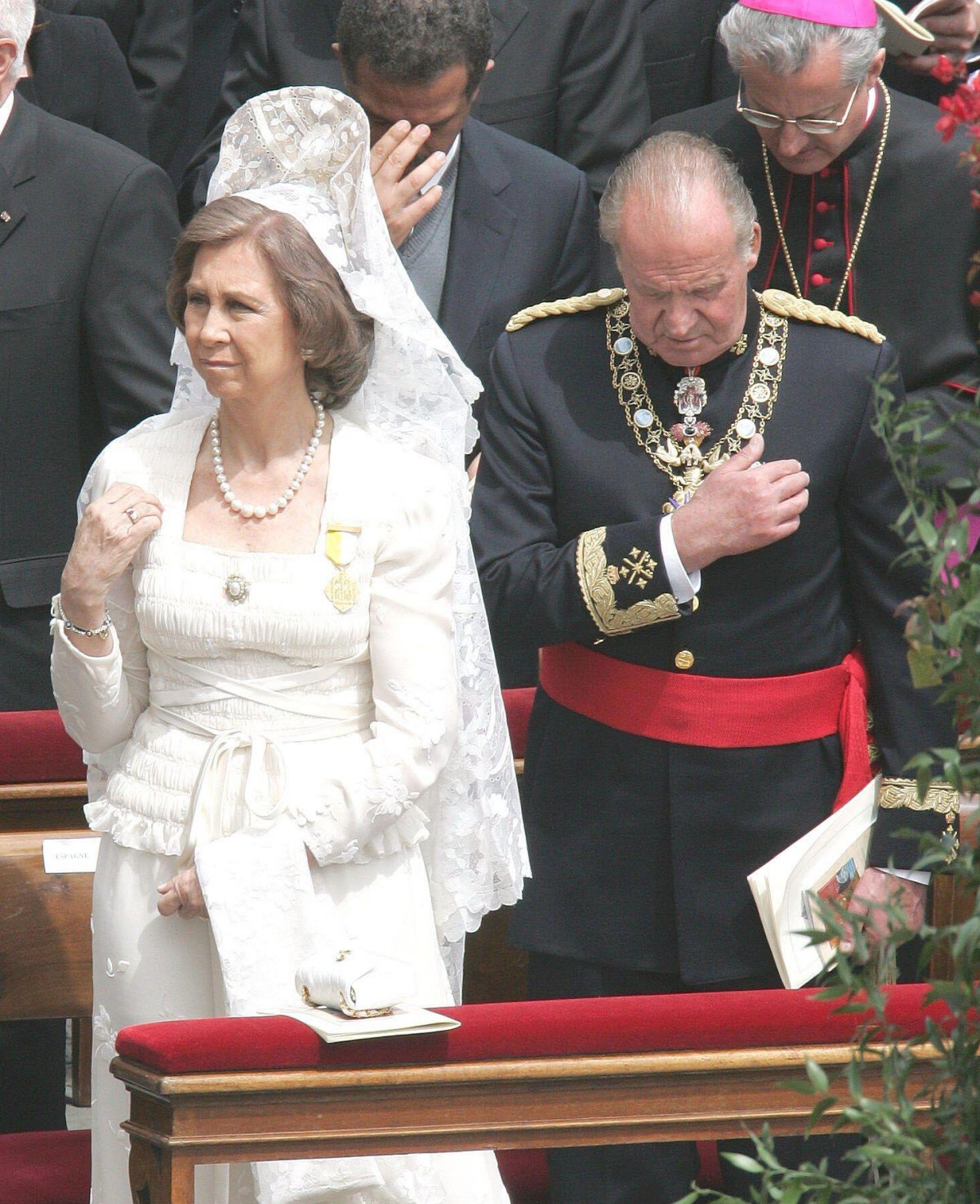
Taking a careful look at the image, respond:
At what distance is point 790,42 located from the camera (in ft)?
11.1

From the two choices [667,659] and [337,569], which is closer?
[337,569]

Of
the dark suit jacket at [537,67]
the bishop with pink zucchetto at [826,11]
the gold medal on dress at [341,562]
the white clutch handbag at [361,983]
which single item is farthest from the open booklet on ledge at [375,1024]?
the dark suit jacket at [537,67]

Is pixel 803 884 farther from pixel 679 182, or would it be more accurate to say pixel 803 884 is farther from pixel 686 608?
pixel 679 182

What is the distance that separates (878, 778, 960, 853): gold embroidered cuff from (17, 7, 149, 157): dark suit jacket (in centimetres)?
268

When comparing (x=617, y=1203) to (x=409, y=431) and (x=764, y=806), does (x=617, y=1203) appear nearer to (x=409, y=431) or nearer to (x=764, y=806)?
(x=764, y=806)

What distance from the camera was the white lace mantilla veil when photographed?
301 centimetres

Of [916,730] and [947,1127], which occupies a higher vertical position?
[947,1127]

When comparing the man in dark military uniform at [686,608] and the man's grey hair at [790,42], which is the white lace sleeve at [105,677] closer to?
the man in dark military uniform at [686,608]

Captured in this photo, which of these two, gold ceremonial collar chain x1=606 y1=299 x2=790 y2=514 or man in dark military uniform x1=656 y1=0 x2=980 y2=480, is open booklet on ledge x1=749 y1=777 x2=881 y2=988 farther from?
man in dark military uniform x1=656 y1=0 x2=980 y2=480

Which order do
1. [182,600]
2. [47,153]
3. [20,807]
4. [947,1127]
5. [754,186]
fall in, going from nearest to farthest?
[947,1127] < [182,600] < [20,807] < [754,186] < [47,153]

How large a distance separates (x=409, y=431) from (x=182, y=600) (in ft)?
1.55

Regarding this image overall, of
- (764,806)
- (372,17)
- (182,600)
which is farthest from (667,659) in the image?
(372,17)

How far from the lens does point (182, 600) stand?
2.81 m

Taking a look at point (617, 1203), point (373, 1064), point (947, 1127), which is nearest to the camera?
point (947, 1127)
